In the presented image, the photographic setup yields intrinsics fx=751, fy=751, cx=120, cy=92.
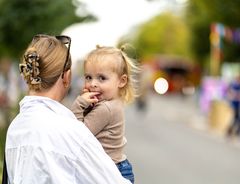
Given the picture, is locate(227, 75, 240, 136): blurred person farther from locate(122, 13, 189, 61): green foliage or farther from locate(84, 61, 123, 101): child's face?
locate(122, 13, 189, 61): green foliage

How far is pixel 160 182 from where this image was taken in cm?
1184

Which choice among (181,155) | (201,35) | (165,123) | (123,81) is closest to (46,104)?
(123,81)

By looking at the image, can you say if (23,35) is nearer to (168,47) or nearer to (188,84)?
(188,84)

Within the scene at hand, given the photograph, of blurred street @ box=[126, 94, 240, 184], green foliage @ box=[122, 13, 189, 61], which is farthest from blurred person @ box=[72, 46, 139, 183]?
green foliage @ box=[122, 13, 189, 61]

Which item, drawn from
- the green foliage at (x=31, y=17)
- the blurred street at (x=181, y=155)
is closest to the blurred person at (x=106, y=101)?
the blurred street at (x=181, y=155)

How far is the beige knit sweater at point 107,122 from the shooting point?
2.99 m

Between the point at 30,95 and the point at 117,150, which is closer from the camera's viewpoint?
the point at 30,95

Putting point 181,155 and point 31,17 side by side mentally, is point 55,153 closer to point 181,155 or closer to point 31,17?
point 31,17

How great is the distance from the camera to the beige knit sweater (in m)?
2.99

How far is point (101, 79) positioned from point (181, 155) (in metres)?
13.2

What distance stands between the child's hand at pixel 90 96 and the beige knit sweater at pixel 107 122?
0.01 m

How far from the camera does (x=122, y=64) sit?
122 inches

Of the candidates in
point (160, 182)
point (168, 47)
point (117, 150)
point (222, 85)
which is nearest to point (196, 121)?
point (222, 85)

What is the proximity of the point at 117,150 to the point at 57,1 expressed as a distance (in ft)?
37.6
